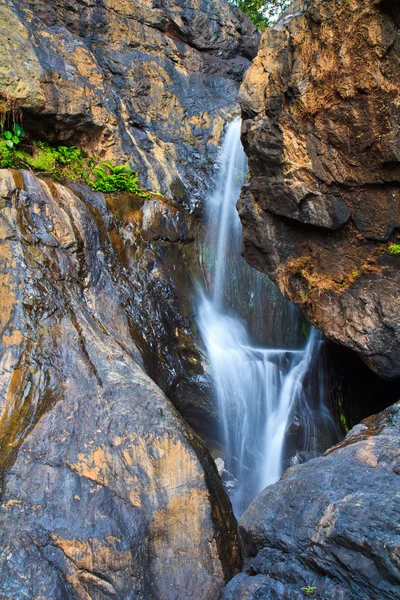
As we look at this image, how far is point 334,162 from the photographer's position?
19.0 feet

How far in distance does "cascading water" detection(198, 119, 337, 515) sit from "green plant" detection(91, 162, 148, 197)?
2049 millimetres

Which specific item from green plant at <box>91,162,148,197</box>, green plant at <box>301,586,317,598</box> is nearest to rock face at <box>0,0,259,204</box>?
green plant at <box>91,162,148,197</box>

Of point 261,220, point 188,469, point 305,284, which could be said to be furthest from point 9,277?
point 305,284

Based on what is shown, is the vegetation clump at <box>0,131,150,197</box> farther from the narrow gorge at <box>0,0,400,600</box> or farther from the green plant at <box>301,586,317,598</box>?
the green plant at <box>301,586,317,598</box>

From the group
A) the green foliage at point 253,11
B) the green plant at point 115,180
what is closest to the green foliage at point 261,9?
the green foliage at point 253,11

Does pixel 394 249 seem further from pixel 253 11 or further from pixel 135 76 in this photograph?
pixel 253 11

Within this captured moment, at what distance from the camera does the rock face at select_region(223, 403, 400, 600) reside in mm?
3128

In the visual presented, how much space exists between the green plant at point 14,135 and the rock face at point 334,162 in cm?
428

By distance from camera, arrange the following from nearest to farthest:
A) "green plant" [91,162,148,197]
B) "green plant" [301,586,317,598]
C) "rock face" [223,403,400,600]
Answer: "rock face" [223,403,400,600], "green plant" [301,586,317,598], "green plant" [91,162,148,197]

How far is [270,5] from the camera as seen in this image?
16609mm

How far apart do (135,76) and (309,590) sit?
11.8 metres

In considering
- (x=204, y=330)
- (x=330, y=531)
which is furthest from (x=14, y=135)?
(x=330, y=531)

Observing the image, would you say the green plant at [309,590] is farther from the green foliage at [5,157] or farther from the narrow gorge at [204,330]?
the green foliage at [5,157]

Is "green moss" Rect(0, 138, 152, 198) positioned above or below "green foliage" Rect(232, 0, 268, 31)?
below
